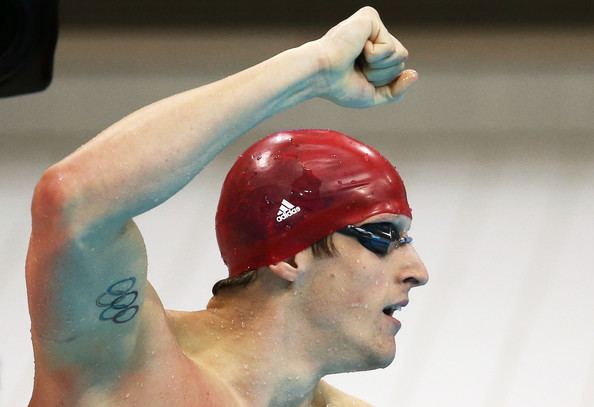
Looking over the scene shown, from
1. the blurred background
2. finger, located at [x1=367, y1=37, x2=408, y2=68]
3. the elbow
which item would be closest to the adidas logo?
finger, located at [x1=367, y1=37, x2=408, y2=68]

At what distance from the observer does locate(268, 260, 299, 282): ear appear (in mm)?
1401

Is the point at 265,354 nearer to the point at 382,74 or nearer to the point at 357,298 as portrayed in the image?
the point at 357,298

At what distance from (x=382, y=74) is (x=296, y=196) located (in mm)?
231

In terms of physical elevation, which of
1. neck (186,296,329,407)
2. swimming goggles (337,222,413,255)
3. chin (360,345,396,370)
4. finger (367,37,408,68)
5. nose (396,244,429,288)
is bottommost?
neck (186,296,329,407)

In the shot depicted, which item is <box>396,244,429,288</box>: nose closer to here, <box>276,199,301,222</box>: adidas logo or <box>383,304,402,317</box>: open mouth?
<box>383,304,402,317</box>: open mouth

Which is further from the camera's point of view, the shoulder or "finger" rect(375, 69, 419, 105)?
the shoulder

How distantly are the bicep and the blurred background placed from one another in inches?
55.8

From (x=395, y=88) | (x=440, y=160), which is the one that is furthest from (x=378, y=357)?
(x=440, y=160)

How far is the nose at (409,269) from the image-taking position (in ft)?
4.72

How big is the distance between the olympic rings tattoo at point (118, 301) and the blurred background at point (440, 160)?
1442 mm

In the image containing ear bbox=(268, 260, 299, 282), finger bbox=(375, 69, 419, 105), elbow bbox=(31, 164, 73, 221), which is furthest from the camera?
ear bbox=(268, 260, 299, 282)

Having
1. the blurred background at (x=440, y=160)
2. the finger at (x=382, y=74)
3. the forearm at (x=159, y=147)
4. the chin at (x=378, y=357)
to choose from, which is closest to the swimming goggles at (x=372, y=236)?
the chin at (x=378, y=357)

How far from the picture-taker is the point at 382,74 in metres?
1.25

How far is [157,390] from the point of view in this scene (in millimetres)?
1286
